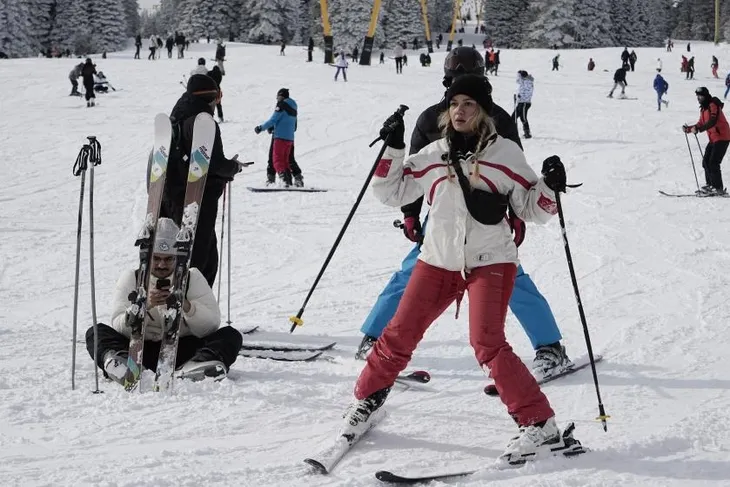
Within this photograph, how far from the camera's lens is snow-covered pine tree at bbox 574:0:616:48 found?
60125 millimetres

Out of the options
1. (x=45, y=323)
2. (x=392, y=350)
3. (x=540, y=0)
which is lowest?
(x=45, y=323)

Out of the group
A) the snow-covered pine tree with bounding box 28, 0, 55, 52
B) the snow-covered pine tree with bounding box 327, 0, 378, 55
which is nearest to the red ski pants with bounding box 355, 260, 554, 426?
the snow-covered pine tree with bounding box 327, 0, 378, 55

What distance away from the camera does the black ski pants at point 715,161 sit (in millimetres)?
11102

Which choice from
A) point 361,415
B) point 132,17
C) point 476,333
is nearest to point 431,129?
point 476,333

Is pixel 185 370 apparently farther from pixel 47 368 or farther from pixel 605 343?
pixel 605 343

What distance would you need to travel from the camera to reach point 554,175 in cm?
304

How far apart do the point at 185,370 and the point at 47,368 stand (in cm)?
94

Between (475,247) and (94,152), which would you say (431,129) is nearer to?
(475,247)

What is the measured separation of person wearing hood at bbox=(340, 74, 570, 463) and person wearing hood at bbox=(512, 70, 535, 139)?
46.0ft

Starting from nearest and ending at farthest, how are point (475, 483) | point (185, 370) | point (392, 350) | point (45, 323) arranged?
point (475, 483) → point (392, 350) → point (185, 370) → point (45, 323)

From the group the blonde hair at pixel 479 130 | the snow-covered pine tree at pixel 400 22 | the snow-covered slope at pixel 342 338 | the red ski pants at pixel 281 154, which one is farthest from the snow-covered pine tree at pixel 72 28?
the blonde hair at pixel 479 130

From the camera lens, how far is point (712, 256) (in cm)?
757

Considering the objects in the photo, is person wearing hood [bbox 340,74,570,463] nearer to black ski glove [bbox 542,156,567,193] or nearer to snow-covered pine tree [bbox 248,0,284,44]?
black ski glove [bbox 542,156,567,193]

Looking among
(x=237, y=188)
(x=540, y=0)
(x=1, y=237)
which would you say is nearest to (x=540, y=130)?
(x=237, y=188)
